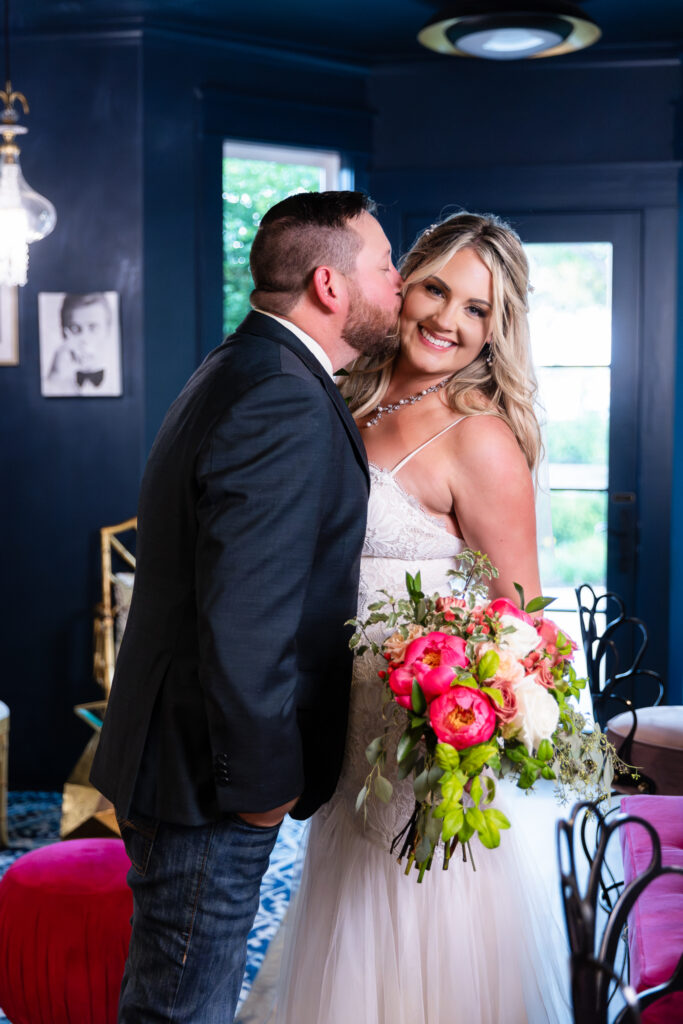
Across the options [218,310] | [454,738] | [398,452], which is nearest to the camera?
[454,738]

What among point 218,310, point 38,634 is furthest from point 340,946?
point 218,310

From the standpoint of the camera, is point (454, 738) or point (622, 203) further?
point (622, 203)

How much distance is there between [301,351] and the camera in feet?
6.16

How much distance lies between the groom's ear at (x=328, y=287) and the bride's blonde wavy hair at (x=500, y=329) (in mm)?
435

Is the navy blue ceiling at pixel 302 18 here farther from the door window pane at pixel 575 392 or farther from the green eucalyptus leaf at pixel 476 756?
the green eucalyptus leaf at pixel 476 756

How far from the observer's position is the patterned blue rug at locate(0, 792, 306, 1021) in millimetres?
3236

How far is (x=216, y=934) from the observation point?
1832mm

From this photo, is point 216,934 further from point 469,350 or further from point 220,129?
point 220,129

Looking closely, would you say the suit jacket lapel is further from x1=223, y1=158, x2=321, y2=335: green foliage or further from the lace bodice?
x1=223, y1=158, x2=321, y2=335: green foliage

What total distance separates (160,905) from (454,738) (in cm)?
65

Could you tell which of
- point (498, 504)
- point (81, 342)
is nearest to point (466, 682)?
point (498, 504)

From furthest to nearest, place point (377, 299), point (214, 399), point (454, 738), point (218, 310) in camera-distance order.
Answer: point (218, 310) < point (377, 299) < point (214, 399) < point (454, 738)

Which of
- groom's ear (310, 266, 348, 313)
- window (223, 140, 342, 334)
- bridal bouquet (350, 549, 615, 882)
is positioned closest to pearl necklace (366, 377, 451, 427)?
groom's ear (310, 266, 348, 313)

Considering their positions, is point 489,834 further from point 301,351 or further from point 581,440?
point 581,440
